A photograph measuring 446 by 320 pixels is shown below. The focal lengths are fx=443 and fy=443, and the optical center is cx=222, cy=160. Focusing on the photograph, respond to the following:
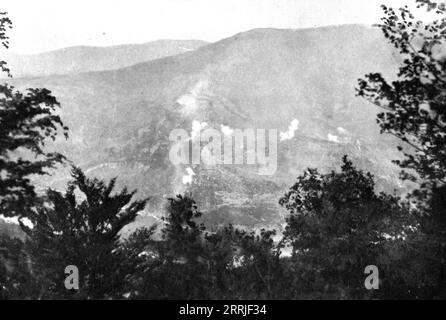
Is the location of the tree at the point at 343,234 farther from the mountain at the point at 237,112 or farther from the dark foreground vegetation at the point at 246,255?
the mountain at the point at 237,112

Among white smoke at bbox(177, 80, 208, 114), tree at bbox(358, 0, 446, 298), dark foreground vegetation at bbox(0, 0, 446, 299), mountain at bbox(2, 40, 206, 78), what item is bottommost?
dark foreground vegetation at bbox(0, 0, 446, 299)

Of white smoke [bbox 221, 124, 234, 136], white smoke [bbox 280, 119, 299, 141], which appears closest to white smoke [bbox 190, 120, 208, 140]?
white smoke [bbox 221, 124, 234, 136]

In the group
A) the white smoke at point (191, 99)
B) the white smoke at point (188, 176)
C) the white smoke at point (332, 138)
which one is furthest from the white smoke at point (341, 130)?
the white smoke at point (188, 176)

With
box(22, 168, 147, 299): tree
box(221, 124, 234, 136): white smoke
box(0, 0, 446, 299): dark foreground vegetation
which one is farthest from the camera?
box(221, 124, 234, 136): white smoke

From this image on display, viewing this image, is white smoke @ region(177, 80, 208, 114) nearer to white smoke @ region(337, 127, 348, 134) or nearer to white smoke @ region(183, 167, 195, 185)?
white smoke @ region(183, 167, 195, 185)

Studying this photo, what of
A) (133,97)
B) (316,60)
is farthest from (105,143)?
(316,60)

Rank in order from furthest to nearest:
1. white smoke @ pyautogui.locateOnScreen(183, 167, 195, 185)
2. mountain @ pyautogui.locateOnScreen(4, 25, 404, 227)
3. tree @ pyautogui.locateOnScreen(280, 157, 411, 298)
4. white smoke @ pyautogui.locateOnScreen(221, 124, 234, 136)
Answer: white smoke @ pyautogui.locateOnScreen(221, 124, 234, 136) → mountain @ pyautogui.locateOnScreen(4, 25, 404, 227) → white smoke @ pyautogui.locateOnScreen(183, 167, 195, 185) → tree @ pyautogui.locateOnScreen(280, 157, 411, 298)

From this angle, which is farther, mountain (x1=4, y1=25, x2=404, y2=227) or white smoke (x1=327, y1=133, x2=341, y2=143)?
white smoke (x1=327, y1=133, x2=341, y2=143)
